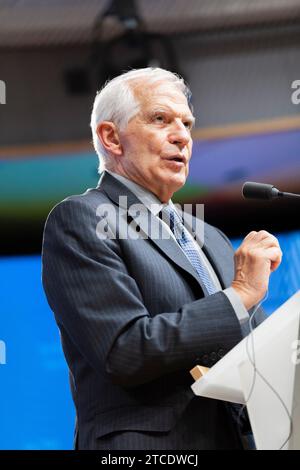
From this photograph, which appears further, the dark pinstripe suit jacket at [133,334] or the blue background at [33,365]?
the blue background at [33,365]

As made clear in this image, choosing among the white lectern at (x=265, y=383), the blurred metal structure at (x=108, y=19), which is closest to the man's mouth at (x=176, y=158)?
the white lectern at (x=265, y=383)

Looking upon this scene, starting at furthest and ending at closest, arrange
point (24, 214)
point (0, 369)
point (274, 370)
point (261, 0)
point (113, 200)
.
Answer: point (261, 0) → point (24, 214) → point (0, 369) → point (113, 200) → point (274, 370)

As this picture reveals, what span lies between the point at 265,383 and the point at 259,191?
1.40 ft

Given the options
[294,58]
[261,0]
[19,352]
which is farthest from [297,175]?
[19,352]

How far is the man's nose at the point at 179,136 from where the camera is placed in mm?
1889

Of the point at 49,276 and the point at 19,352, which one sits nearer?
the point at 49,276

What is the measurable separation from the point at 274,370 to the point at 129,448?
0.32 meters

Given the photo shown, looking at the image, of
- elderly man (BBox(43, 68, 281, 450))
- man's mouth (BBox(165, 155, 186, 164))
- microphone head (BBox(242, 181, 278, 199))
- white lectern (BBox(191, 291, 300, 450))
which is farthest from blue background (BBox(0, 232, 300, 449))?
white lectern (BBox(191, 291, 300, 450))

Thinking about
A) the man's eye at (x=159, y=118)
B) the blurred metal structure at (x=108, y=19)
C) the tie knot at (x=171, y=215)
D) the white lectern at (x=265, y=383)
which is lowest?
the white lectern at (x=265, y=383)

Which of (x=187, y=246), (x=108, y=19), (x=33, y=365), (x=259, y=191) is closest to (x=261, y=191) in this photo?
(x=259, y=191)

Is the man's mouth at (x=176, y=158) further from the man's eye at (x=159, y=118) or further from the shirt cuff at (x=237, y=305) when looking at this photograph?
the shirt cuff at (x=237, y=305)

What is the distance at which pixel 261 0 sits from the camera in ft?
9.82

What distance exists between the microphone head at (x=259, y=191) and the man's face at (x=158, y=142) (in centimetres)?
23
